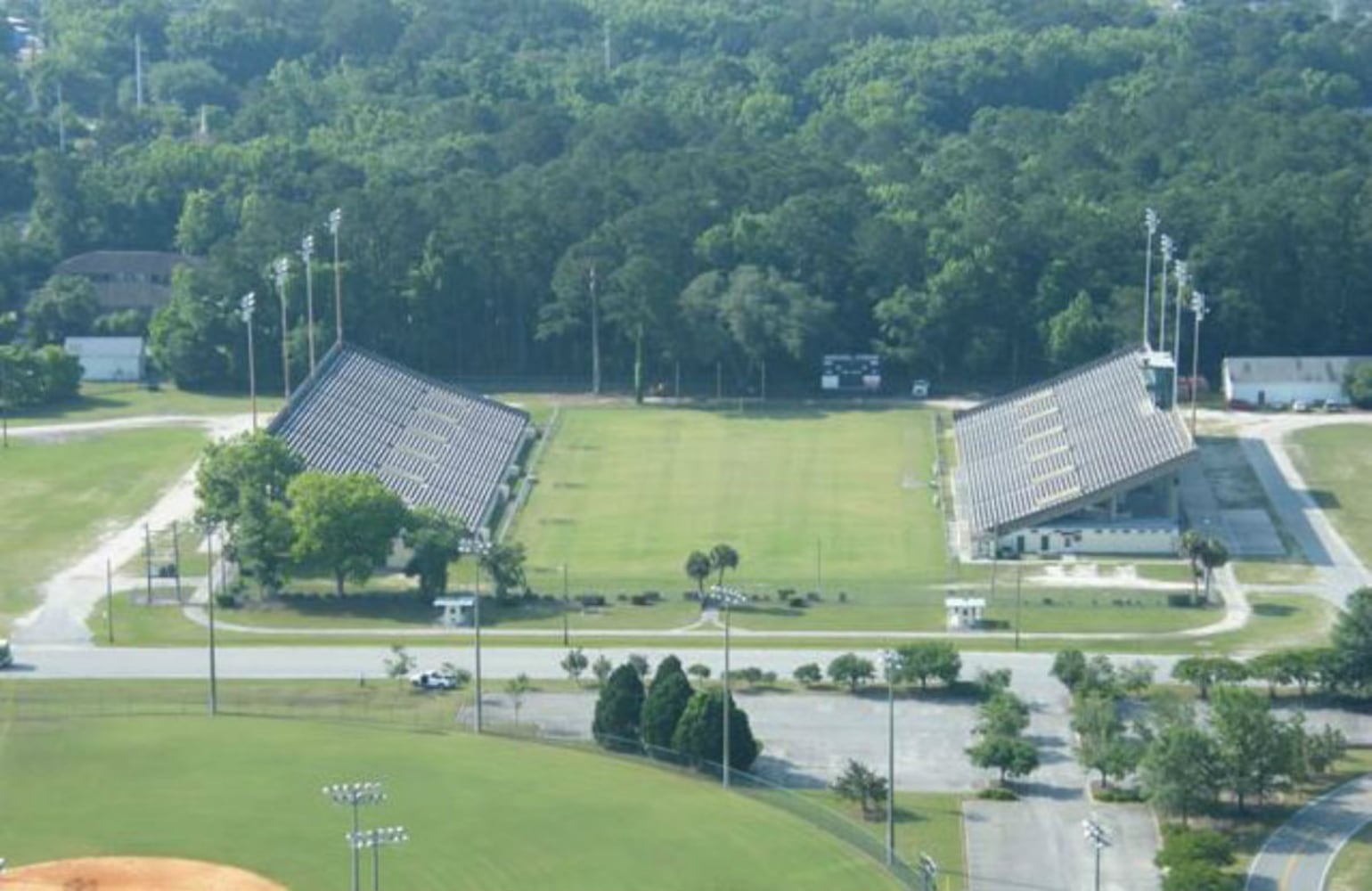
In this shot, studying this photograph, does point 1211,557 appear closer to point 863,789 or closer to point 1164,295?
point 863,789

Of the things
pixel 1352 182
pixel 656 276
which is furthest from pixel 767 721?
pixel 1352 182

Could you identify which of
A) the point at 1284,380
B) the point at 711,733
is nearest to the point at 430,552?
the point at 711,733

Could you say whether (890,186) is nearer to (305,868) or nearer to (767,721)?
(767,721)

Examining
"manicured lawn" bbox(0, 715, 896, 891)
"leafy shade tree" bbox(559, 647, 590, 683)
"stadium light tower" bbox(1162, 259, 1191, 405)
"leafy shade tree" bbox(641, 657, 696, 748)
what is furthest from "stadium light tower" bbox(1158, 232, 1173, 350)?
"manicured lawn" bbox(0, 715, 896, 891)

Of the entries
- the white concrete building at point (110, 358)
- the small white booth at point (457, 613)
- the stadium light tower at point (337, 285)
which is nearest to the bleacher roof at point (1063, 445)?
the small white booth at point (457, 613)

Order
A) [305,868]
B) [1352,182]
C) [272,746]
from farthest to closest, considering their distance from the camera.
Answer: [1352,182] < [272,746] < [305,868]

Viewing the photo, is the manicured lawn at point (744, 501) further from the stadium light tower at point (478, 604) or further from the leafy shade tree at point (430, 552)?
the leafy shade tree at point (430, 552)

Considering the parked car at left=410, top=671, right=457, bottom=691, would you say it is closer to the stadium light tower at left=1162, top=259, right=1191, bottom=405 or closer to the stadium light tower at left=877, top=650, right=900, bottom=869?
the stadium light tower at left=877, top=650, right=900, bottom=869

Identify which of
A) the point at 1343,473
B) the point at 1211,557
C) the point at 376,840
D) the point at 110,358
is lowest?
the point at 376,840
